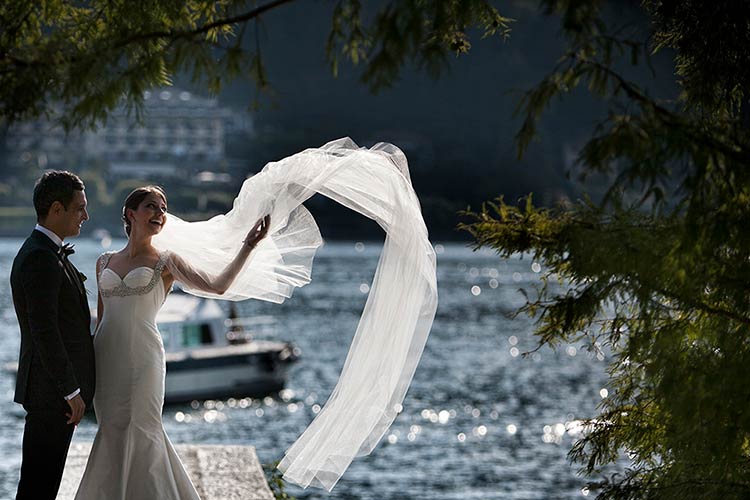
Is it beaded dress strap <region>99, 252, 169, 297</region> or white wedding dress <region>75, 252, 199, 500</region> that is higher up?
beaded dress strap <region>99, 252, 169, 297</region>

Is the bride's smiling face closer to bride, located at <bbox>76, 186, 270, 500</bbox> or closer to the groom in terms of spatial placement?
bride, located at <bbox>76, 186, 270, 500</bbox>

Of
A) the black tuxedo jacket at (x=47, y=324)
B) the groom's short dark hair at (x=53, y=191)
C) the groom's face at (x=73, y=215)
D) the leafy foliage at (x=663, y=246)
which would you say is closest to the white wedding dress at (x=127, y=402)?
the black tuxedo jacket at (x=47, y=324)

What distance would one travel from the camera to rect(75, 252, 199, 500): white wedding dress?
547 centimetres

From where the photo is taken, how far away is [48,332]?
4949mm

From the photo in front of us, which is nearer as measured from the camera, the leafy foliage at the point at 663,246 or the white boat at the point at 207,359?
the leafy foliage at the point at 663,246

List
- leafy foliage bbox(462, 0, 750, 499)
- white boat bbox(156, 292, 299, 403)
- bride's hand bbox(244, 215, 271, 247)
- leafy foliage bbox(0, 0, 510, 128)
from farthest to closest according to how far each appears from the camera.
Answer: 1. white boat bbox(156, 292, 299, 403)
2. bride's hand bbox(244, 215, 271, 247)
3. leafy foliage bbox(462, 0, 750, 499)
4. leafy foliage bbox(0, 0, 510, 128)

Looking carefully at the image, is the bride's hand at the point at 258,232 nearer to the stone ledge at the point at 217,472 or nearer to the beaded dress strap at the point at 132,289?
the beaded dress strap at the point at 132,289

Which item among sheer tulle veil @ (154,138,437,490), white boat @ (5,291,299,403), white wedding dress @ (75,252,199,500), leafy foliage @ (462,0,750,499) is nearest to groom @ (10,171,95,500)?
white wedding dress @ (75,252,199,500)

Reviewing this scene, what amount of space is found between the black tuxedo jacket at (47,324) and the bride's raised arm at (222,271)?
0.55 meters

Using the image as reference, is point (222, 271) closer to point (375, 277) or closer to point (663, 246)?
point (375, 277)

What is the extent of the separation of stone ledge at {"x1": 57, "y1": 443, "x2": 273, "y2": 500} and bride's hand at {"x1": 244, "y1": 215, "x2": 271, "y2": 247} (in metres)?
1.98

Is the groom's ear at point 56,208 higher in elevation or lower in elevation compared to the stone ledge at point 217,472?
higher

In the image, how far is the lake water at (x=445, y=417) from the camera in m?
25.0

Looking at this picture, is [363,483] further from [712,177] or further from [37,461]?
[712,177]
